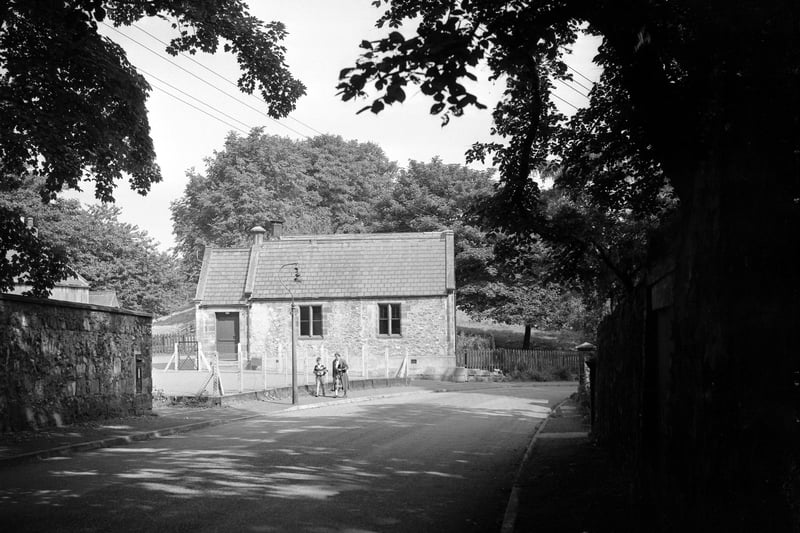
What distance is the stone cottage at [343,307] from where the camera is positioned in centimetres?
4291

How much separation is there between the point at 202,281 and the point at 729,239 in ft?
142

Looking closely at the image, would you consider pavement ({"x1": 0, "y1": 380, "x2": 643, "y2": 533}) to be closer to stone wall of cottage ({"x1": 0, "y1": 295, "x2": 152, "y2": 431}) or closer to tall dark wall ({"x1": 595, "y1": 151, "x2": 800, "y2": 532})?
stone wall of cottage ({"x1": 0, "y1": 295, "x2": 152, "y2": 431})

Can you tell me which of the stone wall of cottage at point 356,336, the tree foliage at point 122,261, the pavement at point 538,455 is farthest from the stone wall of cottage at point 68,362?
the tree foliage at point 122,261

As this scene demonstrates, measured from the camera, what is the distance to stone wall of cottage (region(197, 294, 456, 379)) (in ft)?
140

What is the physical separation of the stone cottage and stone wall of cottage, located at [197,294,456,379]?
57 mm

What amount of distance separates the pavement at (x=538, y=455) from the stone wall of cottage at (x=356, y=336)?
17.0 metres

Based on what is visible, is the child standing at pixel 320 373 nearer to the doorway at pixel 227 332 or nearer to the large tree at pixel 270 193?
the doorway at pixel 227 332

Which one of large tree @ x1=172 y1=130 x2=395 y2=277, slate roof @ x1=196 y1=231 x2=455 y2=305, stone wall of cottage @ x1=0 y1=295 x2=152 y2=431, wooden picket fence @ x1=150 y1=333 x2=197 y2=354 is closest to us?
stone wall of cottage @ x1=0 y1=295 x2=152 y2=431

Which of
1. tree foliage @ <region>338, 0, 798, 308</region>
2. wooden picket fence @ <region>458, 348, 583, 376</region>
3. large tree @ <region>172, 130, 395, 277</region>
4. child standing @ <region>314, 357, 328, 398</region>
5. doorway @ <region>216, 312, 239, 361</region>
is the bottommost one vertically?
wooden picket fence @ <region>458, 348, 583, 376</region>

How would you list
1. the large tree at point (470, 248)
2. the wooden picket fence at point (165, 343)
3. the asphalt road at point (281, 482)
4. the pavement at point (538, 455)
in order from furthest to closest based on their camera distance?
the wooden picket fence at point (165, 343), the large tree at point (470, 248), the asphalt road at point (281, 482), the pavement at point (538, 455)

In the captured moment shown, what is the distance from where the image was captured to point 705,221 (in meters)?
4.39

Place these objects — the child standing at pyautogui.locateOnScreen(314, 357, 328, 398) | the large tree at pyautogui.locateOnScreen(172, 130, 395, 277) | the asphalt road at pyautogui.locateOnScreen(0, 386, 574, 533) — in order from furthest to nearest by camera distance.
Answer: the large tree at pyautogui.locateOnScreen(172, 130, 395, 277) < the child standing at pyautogui.locateOnScreen(314, 357, 328, 398) < the asphalt road at pyautogui.locateOnScreen(0, 386, 574, 533)

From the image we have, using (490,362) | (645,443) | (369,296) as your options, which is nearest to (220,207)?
(369,296)

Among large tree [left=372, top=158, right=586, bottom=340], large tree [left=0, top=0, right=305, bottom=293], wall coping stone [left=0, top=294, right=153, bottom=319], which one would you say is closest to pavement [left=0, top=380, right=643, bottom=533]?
wall coping stone [left=0, top=294, right=153, bottom=319]
